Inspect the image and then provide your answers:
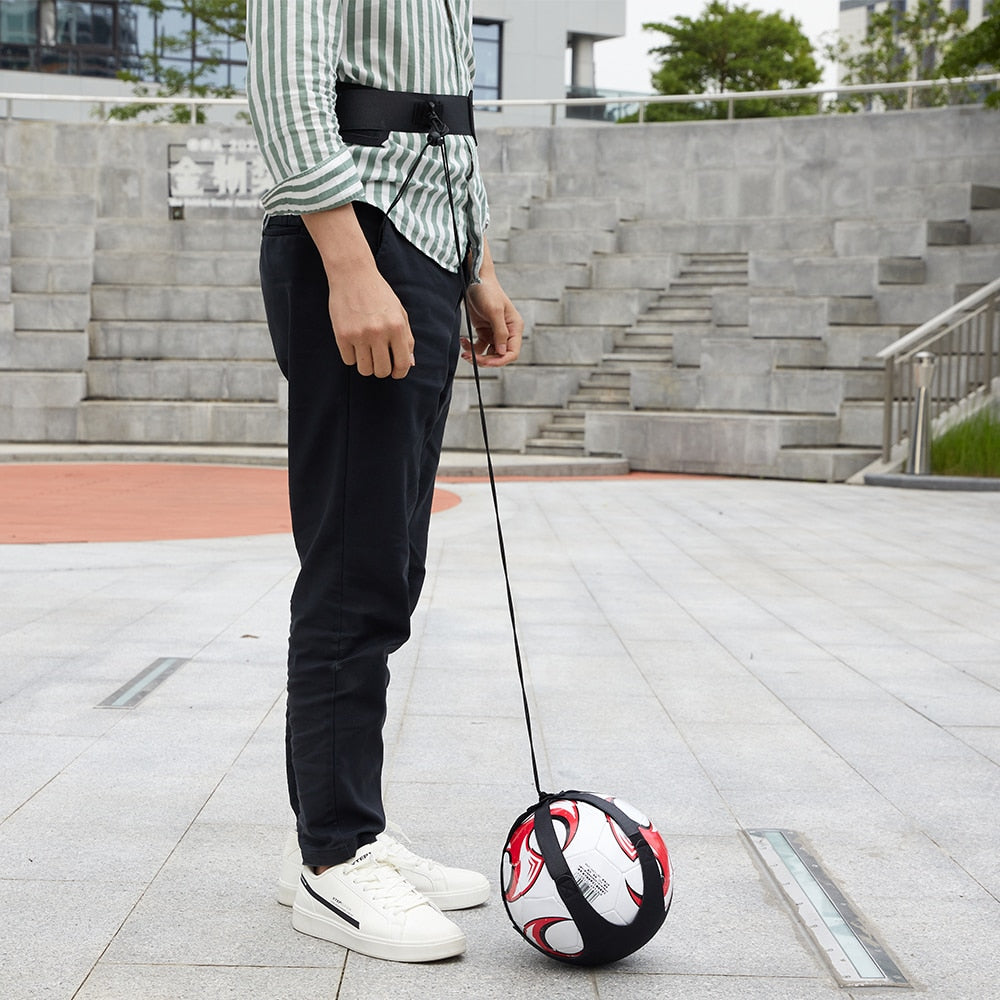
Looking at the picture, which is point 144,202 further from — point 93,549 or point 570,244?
point 93,549

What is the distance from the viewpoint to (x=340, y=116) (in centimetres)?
217

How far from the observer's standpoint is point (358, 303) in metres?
2.01

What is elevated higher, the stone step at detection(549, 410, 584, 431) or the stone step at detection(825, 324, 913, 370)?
the stone step at detection(825, 324, 913, 370)

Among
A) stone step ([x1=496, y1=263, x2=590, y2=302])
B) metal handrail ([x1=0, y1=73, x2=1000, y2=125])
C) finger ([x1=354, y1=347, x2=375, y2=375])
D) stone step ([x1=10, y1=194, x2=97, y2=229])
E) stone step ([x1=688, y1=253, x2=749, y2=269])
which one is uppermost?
metal handrail ([x1=0, y1=73, x2=1000, y2=125])

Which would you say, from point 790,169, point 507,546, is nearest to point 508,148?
point 790,169

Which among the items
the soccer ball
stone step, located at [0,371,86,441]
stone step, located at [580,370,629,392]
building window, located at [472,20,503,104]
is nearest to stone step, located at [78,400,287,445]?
stone step, located at [0,371,86,441]

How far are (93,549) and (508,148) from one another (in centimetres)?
1358

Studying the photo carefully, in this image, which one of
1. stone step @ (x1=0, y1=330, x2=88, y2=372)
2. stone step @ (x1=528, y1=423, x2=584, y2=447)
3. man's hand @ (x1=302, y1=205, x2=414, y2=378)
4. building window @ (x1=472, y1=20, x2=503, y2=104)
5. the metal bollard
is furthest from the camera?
building window @ (x1=472, y1=20, x2=503, y2=104)

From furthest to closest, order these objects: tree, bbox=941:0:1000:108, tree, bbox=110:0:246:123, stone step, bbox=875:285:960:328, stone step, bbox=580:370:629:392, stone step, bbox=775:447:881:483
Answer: tree, bbox=110:0:246:123 < stone step, bbox=580:370:629:392 < tree, bbox=941:0:1000:108 < stone step, bbox=875:285:960:328 < stone step, bbox=775:447:881:483

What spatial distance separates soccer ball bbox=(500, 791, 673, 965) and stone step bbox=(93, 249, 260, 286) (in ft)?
53.8

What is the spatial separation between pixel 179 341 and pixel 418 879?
15580 mm

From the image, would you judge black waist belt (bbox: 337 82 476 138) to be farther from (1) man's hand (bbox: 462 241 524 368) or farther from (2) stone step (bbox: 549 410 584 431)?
(2) stone step (bbox: 549 410 584 431)

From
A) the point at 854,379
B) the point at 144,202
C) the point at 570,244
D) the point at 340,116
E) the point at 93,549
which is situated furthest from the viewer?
the point at 144,202

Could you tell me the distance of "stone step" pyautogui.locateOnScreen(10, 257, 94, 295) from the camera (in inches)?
692
